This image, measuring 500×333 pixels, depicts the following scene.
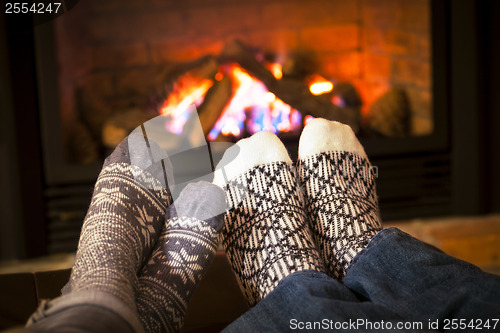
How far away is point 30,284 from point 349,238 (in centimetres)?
48

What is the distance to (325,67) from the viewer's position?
56.9 inches

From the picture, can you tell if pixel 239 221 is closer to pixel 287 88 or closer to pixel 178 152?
pixel 178 152

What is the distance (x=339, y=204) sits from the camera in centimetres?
92

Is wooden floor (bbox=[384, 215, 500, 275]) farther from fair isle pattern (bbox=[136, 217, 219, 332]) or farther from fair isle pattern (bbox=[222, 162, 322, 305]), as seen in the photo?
fair isle pattern (bbox=[136, 217, 219, 332])

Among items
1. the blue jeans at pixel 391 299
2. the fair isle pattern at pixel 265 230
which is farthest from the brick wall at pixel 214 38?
the blue jeans at pixel 391 299

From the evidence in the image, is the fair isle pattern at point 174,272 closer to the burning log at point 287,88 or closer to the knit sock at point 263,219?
the knit sock at point 263,219

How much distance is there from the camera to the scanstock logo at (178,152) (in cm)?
97

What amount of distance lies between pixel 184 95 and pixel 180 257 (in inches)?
24.5

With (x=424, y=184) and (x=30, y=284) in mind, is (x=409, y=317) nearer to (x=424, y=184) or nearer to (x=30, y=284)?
(x=30, y=284)

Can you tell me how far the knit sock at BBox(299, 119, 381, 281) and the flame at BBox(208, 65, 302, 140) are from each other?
0.30 metres

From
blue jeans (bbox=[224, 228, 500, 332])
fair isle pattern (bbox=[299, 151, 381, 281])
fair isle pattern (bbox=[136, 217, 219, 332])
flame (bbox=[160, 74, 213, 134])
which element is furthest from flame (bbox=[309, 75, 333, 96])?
blue jeans (bbox=[224, 228, 500, 332])

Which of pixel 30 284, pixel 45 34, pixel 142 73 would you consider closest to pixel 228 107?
pixel 142 73

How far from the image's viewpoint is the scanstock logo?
3.18 ft

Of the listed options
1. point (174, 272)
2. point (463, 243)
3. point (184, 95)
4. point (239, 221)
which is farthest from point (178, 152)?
point (463, 243)
